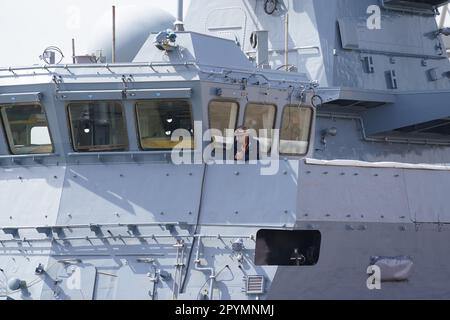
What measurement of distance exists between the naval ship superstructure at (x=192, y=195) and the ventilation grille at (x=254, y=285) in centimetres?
2

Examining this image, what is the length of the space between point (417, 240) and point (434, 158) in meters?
7.73

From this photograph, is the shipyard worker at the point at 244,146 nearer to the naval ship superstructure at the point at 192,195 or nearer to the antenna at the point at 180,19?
the naval ship superstructure at the point at 192,195

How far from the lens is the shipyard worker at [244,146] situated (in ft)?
47.8

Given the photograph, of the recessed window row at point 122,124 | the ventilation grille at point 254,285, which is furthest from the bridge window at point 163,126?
the ventilation grille at point 254,285

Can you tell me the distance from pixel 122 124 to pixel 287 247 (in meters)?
2.83

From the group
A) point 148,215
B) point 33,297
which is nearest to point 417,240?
point 148,215

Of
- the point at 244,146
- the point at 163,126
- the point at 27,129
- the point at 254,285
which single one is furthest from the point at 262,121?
the point at 27,129

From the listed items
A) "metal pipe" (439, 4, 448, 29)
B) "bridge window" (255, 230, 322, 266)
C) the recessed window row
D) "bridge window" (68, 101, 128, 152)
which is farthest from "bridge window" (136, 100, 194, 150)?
"metal pipe" (439, 4, 448, 29)

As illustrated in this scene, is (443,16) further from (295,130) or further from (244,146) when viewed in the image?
(244,146)

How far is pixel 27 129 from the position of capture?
1495cm

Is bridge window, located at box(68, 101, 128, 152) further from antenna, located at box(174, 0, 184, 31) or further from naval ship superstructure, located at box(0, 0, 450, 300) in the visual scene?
antenna, located at box(174, 0, 184, 31)

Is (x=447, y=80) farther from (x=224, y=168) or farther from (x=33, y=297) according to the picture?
(x=33, y=297)

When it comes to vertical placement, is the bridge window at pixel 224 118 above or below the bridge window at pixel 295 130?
below
